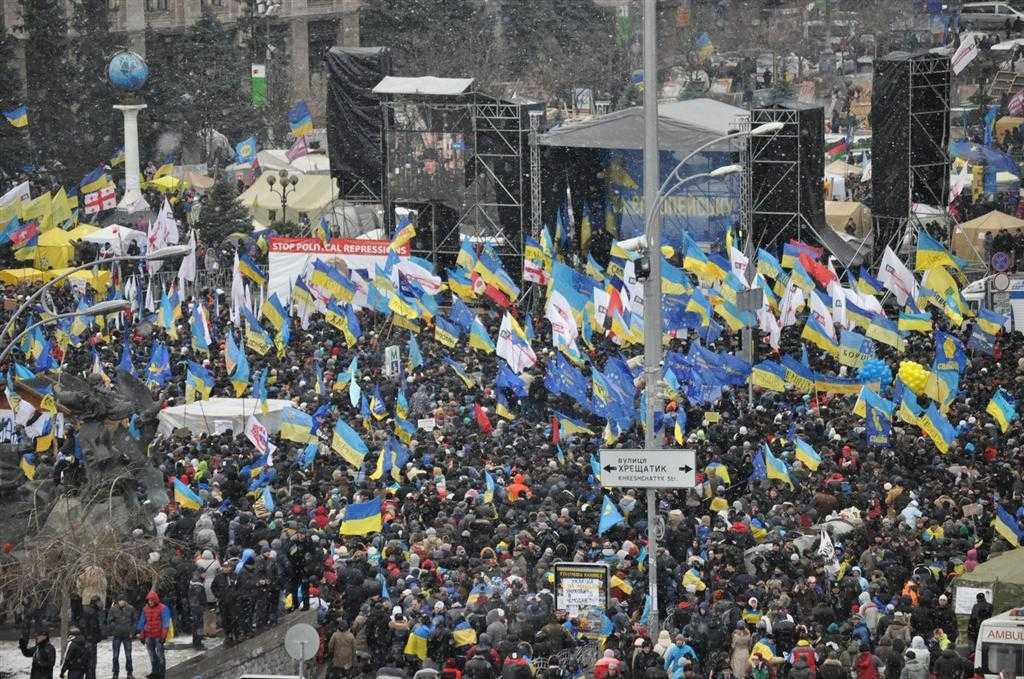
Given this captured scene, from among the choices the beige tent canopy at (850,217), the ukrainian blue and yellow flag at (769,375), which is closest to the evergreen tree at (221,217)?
the beige tent canopy at (850,217)

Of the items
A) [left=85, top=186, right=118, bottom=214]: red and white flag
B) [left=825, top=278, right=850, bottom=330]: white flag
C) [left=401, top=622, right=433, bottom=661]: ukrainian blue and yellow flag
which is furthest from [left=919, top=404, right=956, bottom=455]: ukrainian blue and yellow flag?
[left=85, top=186, right=118, bottom=214]: red and white flag

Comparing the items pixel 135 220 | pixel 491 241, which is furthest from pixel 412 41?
pixel 491 241

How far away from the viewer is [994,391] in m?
28.6

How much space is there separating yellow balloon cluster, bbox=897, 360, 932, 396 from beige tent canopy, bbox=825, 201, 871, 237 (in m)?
19.6

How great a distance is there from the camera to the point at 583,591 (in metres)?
20.2

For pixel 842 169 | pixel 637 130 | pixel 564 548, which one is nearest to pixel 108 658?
pixel 564 548

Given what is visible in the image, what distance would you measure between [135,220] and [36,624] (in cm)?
2956

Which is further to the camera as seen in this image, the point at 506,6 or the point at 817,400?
the point at 506,6

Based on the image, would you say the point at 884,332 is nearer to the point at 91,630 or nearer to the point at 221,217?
the point at 91,630

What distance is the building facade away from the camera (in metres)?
77.4

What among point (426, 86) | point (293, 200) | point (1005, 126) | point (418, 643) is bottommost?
point (293, 200)

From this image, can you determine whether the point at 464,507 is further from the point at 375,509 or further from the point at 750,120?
the point at 750,120

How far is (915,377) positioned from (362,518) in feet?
29.4

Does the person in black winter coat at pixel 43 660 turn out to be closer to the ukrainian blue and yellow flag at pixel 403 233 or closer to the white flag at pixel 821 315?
the white flag at pixel 821 315
